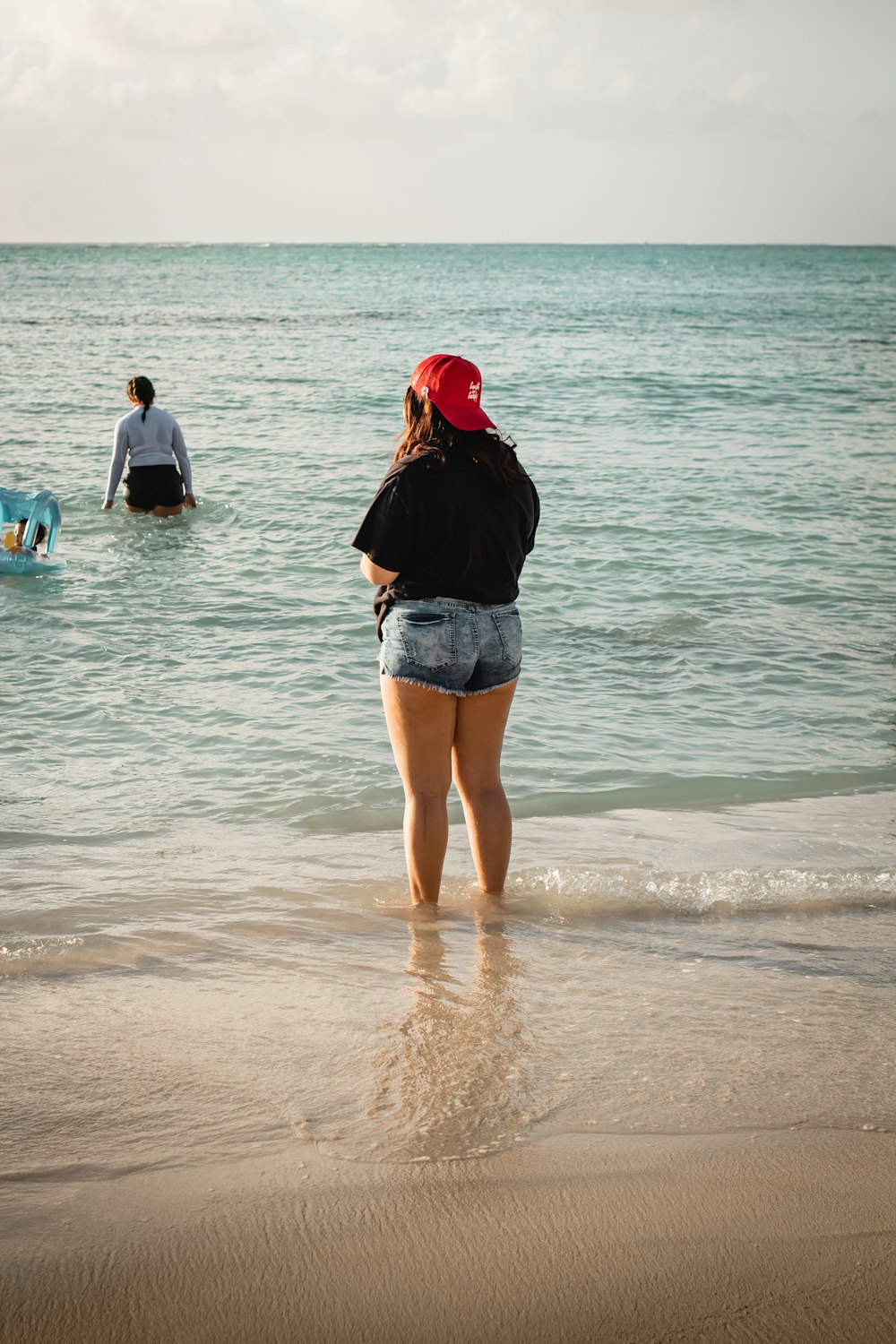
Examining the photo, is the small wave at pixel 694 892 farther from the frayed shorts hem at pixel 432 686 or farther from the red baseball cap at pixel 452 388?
the red baseball cap at pixel 452 388

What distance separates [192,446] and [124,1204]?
14693 millimetres

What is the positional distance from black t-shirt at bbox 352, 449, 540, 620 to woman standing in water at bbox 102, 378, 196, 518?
8.10m

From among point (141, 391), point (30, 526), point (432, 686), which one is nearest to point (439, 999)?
point (432, 686)

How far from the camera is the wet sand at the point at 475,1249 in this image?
185cm

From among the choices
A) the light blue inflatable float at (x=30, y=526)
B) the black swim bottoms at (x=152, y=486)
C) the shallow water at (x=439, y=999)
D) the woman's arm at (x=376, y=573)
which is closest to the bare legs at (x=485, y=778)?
the shallow water at (x=439, y=999)

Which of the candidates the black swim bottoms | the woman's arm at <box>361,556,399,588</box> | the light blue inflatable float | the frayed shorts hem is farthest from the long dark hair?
the black swim bottoms

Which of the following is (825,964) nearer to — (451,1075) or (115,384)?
(451,1075)

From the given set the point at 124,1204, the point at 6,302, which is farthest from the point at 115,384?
the point at 6,302

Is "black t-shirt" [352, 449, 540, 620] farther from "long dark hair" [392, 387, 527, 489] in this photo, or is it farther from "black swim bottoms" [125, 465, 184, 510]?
"black swim bottoms" [125, 465, 184, 510]

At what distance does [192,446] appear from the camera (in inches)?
626

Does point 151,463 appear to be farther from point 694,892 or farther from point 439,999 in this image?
point 439,999

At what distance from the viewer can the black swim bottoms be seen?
36.3 feet

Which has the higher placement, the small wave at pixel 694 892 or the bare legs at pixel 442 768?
the bare legs at pixel 442 768

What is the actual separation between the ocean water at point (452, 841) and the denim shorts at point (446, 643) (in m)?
0.81
